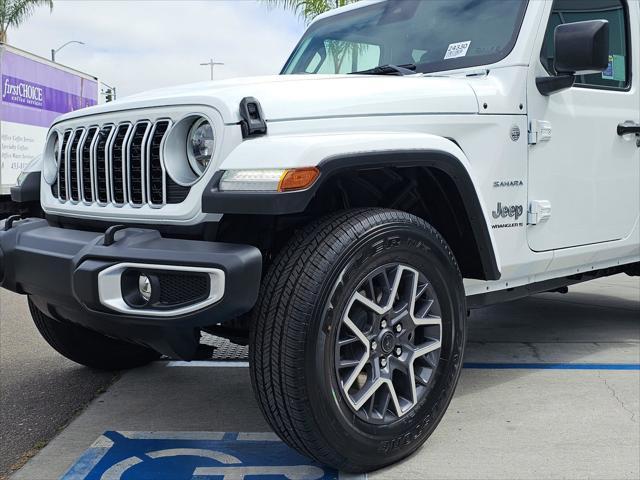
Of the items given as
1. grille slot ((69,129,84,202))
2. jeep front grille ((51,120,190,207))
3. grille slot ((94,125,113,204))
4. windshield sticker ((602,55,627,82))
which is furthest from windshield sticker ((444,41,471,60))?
grille slot ((69,129,84,202))

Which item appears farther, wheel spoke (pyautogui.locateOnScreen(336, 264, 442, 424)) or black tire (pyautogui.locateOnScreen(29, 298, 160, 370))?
black tire (pyautogui.locateOnScreen(29, 298, 160, 370))

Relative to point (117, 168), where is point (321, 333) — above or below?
below

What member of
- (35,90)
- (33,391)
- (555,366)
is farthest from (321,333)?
(35,90)

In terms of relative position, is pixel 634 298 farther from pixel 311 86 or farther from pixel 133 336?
pixel 133 336

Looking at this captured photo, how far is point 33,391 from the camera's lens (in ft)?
12.0

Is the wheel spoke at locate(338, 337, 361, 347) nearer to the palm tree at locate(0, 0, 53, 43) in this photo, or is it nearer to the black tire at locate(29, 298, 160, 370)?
the black tire at locate(29, 298, 160, 370)

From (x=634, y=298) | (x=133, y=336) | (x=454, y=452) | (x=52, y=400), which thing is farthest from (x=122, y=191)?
(x=634, y=298)

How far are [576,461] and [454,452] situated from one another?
462 millimetres

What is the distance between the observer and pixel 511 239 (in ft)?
10.6

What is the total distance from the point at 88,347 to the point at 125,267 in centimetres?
164

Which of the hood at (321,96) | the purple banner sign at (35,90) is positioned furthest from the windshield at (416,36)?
the purple banner sign at (35,90)

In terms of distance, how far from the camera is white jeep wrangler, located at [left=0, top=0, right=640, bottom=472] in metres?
2.31

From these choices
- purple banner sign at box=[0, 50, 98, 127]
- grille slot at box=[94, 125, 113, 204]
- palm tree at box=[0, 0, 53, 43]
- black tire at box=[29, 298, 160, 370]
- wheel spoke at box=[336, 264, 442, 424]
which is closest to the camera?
wheel spoke at box=[336, 264, 442, 424]

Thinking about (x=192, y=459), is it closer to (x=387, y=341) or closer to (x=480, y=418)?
(x=387, y=341)
